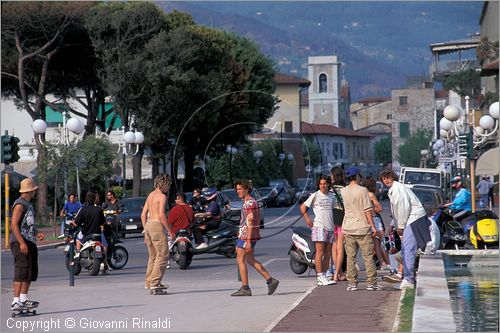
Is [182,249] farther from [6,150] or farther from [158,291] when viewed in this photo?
[6,150]

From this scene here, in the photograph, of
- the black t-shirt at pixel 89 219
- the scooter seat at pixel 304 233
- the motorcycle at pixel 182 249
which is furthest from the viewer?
the motorcycle at pixel 182 249

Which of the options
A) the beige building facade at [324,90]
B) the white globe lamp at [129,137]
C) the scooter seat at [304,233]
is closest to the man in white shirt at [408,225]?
the scooter seat at [304,233]

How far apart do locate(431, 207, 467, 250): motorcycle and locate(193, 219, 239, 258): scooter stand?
→ 14.6ft

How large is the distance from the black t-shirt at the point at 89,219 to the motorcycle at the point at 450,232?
7481 mm

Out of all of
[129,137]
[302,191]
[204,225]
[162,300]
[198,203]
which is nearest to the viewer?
[162,300]

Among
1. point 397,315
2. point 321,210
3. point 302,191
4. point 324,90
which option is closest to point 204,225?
point 321,210

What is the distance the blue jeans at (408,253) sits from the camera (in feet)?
52.4

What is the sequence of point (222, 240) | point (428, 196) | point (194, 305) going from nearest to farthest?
point (194, 305) → point (222, 240) → point (428, 196)

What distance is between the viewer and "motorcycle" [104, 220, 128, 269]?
22.0 m

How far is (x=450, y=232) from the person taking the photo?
78.3ft

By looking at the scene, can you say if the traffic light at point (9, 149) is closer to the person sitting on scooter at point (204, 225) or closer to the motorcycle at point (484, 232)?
the person sitting on scooter at point (204, 225)

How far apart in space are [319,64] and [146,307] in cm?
15799

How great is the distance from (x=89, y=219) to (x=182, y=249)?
88.2 inches

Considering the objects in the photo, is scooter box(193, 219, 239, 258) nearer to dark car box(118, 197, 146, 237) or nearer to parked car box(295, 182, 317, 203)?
dark car box(118, 197, 146, 237)
